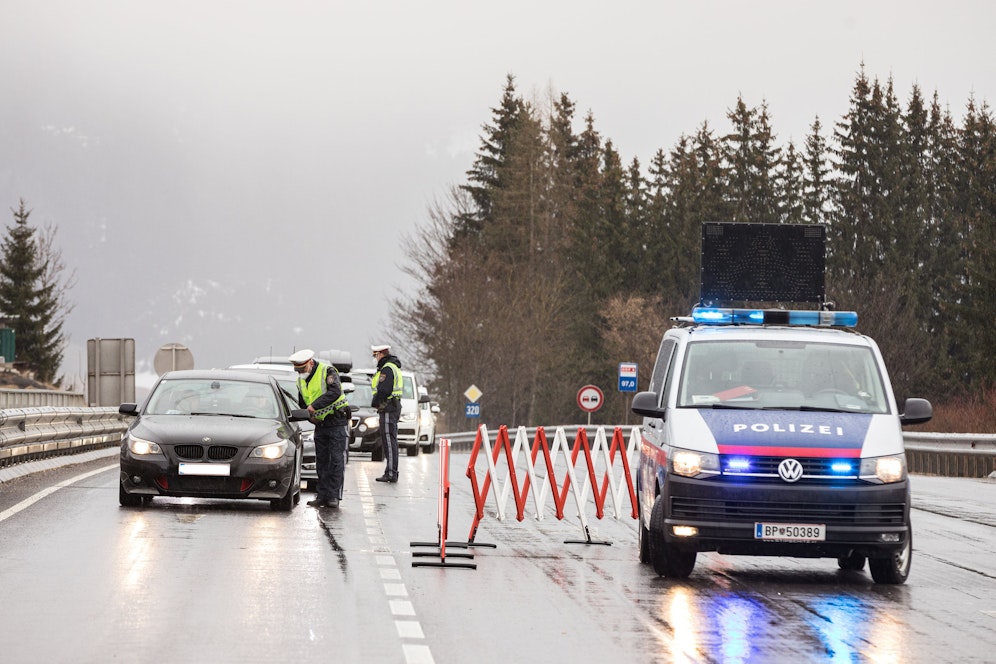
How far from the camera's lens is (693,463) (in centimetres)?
1262

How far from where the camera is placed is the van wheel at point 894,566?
12766mm

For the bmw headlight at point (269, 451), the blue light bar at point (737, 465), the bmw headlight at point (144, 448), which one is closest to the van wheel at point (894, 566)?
the blue light bar at point (737, 465)

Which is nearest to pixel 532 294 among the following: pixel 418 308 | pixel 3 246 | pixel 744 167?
pixel 418 308

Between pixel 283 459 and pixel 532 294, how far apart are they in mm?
65695

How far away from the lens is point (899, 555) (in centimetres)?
1276

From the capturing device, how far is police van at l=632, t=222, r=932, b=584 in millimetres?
12469

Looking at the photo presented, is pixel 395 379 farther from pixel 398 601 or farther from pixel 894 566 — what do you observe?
pixel 398 601

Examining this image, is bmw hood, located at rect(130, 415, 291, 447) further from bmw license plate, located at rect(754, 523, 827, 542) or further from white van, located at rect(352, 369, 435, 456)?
white van, located at rect(352, 369, 435, 456)

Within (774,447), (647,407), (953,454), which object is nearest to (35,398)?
(953,454)

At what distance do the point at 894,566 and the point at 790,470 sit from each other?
1.16 metres

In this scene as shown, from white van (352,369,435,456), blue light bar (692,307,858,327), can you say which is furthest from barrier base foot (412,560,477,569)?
white van (352,369,435,456)

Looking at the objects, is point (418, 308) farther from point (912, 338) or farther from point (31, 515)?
point (31, 515)

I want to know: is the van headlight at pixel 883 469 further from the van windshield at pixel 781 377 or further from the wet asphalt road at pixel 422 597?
the wet asphalt road at pixel 422 597

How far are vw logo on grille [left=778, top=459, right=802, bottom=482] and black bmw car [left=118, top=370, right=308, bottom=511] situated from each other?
703 cm
